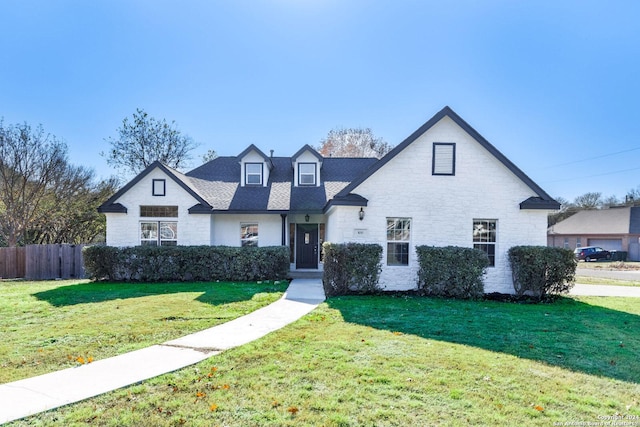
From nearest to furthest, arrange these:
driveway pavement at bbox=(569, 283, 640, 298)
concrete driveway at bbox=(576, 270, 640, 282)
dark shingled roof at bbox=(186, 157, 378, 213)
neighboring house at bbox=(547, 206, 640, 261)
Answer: driveway pavement at bbox=(569, 283, 640, 298)
dark shingled roof at bbox=(186, 157, 378, 213)
concrete driveway at bbox=(576, 270, 640, 282)
neighboring house at bbox=(547, 206, 640, 261)

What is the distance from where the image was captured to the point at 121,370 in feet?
15.1

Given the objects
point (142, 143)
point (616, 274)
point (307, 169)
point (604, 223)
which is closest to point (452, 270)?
point (307, 169)

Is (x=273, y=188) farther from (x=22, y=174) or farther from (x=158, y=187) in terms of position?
(x=22, y=174)

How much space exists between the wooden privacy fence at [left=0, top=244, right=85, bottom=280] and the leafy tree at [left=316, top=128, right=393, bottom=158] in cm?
2507

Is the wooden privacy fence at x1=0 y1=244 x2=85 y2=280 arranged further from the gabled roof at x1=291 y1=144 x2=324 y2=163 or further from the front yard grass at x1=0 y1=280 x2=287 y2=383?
the gabled roof at x1=291 y1=144 x2=324 y2=163

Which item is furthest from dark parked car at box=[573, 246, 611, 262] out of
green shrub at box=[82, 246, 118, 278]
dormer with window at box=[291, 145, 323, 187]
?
green shrub at box=[82, 246, 118, 278]

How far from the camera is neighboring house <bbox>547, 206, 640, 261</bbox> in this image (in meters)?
35.1

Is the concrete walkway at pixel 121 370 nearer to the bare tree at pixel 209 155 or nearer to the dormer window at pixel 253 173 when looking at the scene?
the dormer window at pixel 253 173

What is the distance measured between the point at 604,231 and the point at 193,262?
42.5 metres

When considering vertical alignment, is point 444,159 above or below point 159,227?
above

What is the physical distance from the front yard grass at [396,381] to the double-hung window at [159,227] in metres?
9.87

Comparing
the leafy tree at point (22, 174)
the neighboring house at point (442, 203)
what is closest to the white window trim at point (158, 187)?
the neighboring house at point (442, 203)

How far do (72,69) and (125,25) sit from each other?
15.6ft

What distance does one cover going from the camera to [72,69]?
15219mm
